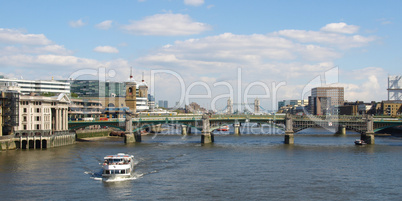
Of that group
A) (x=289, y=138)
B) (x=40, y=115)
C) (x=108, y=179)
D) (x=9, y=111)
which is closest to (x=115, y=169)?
(x=108, y=179)

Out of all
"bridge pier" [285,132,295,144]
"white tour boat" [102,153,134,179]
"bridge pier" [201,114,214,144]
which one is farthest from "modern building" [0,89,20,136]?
"bridge pier" [285,132,295,144]

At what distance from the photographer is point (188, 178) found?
204 feet

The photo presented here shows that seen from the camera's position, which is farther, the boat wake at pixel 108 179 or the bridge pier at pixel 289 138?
the bridge pier at pixel 289 138

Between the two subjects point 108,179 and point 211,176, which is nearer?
point 108,179

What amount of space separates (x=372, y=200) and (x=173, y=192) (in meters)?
21.9

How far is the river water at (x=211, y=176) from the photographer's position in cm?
5169

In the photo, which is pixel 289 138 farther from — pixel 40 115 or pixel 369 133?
pixel 40 115

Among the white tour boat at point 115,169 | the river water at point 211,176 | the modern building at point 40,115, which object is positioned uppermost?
the modern building at point 40,115

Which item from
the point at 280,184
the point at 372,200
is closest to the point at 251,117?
the point at 280,184

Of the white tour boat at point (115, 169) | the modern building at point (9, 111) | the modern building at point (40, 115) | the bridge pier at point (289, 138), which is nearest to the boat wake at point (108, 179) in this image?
the white tour boat at point (115, 169)

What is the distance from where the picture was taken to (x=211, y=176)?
63.7m

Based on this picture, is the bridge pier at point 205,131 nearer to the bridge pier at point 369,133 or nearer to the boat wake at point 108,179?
the bridge pier at point 369,133

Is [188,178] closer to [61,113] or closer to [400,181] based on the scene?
[400,181]

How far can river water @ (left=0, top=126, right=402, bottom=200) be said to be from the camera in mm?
51688
